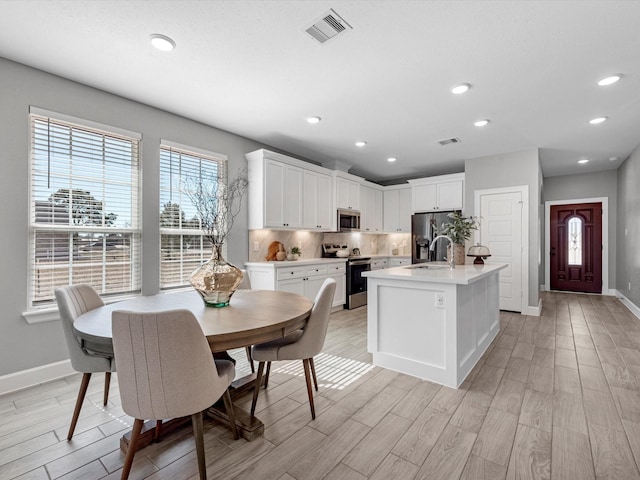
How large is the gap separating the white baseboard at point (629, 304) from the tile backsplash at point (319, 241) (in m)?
3.81

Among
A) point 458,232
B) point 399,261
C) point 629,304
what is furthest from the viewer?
point 399,261

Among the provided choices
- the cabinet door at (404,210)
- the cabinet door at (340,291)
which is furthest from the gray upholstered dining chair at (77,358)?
the cabinet door at (404,210)

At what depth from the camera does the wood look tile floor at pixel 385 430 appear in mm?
1625

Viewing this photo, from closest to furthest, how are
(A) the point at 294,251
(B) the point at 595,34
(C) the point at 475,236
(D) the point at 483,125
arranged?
(B) the point at 595,34 → (D) the point at 483,125 → (A) the point at 294,251 → (C) the point at 475,236

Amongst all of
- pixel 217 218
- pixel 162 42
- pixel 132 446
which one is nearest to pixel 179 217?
Answer: pixel 217 218

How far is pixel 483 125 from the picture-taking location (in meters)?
3.98

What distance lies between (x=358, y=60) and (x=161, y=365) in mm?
2560

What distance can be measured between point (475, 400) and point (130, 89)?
4.09 metres

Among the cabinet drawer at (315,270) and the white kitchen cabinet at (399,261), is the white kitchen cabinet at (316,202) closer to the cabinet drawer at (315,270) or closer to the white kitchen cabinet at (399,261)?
the cabinet drawer at (315,270)

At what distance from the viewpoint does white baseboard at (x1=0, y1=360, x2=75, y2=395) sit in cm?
249

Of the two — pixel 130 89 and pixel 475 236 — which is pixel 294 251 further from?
pixel 475 236

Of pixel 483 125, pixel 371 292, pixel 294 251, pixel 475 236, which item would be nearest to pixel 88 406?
pixel 371 292

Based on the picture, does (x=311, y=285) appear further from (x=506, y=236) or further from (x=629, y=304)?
(x=629, y=304)

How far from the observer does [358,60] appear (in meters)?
2.56
